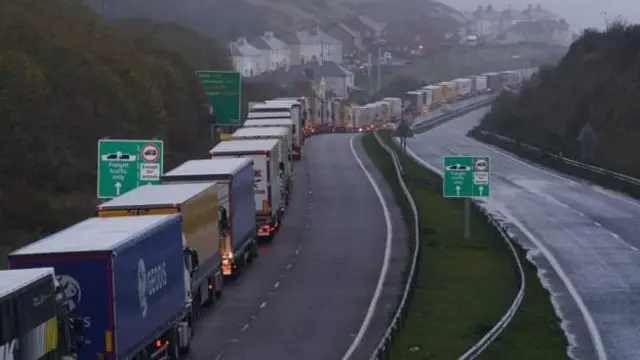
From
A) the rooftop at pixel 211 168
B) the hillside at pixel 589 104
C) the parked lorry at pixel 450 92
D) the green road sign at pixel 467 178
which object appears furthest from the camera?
the parked lorry at pixel 450 92

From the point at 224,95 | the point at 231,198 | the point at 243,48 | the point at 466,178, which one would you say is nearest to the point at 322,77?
the point at 243,48

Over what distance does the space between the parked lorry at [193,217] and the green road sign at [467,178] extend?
464 inches

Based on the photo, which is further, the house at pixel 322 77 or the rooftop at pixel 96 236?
the house at pixel 322 77

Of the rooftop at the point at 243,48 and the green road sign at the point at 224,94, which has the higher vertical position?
the rooftop at the point at 243,48

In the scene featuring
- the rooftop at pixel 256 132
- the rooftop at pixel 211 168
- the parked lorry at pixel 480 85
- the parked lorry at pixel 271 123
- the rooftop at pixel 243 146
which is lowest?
the parked lorry at pixel 480 85

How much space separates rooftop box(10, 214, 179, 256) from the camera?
63.7 ft

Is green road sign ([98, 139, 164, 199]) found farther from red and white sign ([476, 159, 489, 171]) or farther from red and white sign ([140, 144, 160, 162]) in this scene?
red and white sign ([476, 159, 489, 171])

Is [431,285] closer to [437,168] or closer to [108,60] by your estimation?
[108,60]

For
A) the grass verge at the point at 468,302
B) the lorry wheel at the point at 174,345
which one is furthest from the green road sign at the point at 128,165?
the lorry wheel at the point at 174,345

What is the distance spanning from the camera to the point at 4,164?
133 ft

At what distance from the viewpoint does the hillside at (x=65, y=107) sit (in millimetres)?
40062

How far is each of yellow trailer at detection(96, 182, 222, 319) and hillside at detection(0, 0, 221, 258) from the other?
537 cm

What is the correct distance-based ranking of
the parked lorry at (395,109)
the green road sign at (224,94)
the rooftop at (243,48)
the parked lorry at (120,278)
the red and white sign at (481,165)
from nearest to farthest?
1. the parked lorry at (120,278)
2. the red and white sign at (481,165)
3. the green road sign at (224,94)
4. the parked lorry at (395,109)
5. the rooftop at (243,48)

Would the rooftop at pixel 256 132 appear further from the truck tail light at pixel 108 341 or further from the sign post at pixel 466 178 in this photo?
the truck tail light at pixel 108 341
